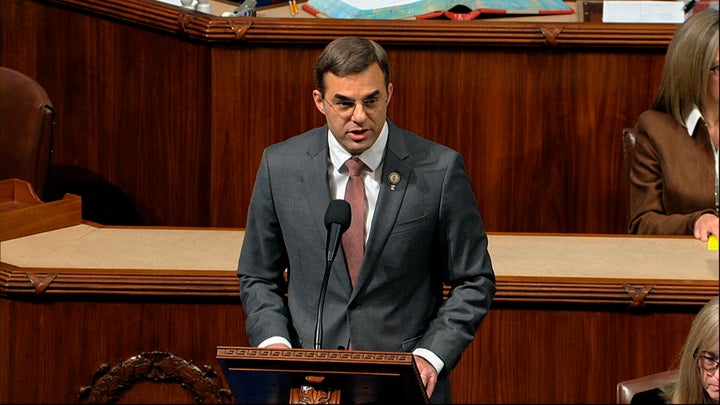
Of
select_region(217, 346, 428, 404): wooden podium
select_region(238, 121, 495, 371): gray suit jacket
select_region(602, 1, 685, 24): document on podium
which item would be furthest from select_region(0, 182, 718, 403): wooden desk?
select_region(602, 1, 685, 24): document on podium

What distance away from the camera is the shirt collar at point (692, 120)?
358 cm

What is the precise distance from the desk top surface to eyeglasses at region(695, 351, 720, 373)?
0.60 metres

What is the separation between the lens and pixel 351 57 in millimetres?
2527

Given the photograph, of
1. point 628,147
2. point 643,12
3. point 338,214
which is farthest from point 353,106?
point 643,12

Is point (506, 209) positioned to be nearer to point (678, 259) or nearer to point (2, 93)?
point (678, 259)

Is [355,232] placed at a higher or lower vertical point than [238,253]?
higher

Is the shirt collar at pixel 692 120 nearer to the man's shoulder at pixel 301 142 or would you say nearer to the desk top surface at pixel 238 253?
the desk top surface at pixel 238 253

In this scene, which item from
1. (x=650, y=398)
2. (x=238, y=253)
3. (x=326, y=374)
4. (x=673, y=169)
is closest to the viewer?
(x=326, y=374)

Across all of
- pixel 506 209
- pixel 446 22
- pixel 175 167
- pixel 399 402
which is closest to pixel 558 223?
pixel 506 209

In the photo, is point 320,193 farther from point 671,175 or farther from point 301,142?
point 671,175

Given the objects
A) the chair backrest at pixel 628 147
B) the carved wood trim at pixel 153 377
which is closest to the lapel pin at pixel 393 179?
the carved wood trim at pixel 153 377

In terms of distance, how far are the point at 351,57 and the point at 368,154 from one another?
0.20 m

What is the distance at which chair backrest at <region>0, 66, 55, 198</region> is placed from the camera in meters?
4.10

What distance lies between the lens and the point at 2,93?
4.19m
